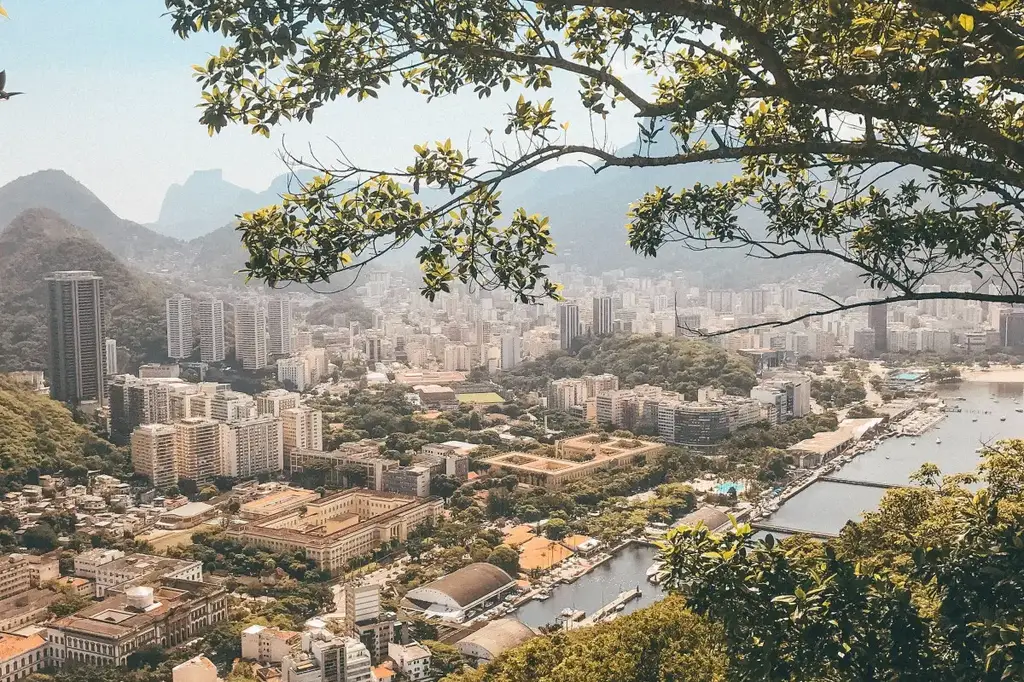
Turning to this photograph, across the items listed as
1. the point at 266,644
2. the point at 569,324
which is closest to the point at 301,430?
the point at 266,644

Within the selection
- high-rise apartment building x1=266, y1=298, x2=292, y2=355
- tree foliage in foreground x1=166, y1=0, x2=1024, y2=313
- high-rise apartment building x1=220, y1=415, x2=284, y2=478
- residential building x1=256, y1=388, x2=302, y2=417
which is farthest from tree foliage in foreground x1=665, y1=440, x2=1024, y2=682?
high-rise apartment building x1=266, y1=298, x2=292, y2=355

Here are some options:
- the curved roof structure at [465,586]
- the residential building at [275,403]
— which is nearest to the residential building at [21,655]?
the curved roof structure at [465,586]

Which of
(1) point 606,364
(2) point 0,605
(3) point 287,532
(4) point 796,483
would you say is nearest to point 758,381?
(1) point 606,364

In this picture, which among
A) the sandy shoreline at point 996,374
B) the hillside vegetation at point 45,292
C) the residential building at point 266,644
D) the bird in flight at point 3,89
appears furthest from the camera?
the hillside vegetation at point 45,292

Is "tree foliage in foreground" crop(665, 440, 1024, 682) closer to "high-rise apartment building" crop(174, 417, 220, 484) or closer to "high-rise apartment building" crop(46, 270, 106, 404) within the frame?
"high-rise apartment building" crop(174, 417, 220, 484)

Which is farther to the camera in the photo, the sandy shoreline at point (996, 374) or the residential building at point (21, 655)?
the sandy shoreline at point (996, 374)

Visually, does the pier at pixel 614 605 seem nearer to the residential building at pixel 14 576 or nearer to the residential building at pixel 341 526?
the residential building at pixel 341 526

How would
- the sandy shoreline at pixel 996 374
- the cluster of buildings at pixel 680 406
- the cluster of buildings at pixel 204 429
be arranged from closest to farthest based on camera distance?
the cluster of buildings at pixel 204 429 < the cluster of buildings at pixel 680 406 < the sandy shoreline at pixel 996 374
